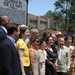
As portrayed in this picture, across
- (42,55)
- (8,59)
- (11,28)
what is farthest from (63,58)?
(8,59)

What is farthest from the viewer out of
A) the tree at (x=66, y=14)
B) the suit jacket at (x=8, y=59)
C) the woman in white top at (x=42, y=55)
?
the tree at (x=66, y=14)

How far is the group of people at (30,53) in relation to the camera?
536 cm

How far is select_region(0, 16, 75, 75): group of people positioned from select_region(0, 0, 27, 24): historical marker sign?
88cm

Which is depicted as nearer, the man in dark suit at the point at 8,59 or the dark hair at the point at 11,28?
the man in dark suit at the point at 8,59

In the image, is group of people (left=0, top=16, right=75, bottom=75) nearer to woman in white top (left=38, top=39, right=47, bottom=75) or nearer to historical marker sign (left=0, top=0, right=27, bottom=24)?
woman in white top (left=38, top=39, right=47, bottom=75)

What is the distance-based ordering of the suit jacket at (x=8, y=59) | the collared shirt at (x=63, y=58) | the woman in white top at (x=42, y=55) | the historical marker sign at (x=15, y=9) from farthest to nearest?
the collared shirt at (x=63, y=58)
the historical marker sign at (x=15, y=9)
the woman in white top at (x=42, y=55)
the suit jacket at (x=8, y=59)

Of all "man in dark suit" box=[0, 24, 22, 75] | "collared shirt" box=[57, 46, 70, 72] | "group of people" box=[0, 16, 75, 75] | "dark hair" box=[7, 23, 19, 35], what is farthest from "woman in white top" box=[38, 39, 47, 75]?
"man in dark suit" box=[0, 24, 22, 75]

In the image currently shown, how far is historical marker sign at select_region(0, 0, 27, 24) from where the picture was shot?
931cm

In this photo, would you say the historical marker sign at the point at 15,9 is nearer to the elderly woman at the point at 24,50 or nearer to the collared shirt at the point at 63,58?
the collared shirt at the point at 63,58

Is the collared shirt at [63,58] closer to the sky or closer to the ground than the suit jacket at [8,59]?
closer to the ground

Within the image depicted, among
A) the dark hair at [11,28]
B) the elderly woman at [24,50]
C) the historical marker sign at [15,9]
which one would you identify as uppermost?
the historical marker sign at [15,9]

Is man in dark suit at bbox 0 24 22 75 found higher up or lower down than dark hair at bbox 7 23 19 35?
lower down

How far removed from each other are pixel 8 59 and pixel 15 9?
4.45m

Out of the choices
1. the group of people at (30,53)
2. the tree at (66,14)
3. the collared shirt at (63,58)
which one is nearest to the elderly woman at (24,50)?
the group of people at (30,53)
